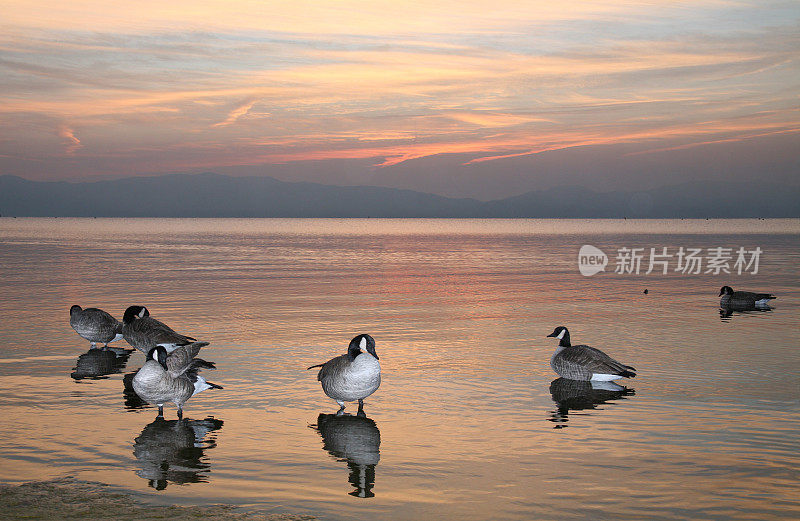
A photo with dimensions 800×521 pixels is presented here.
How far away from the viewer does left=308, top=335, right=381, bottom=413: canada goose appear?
46.6ft

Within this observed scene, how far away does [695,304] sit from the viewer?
35250 mm

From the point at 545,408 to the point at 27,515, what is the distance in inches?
378

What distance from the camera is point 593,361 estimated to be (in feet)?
57.1

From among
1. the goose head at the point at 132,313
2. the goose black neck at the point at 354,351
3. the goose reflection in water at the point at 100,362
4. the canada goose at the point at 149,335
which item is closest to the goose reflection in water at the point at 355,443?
the goose black neck at the point at 354,351

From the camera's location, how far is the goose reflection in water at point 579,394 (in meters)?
15.1

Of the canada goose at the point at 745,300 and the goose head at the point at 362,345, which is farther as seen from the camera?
the canada goose at the point at 745,300

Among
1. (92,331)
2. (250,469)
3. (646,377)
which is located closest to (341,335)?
(92,331)

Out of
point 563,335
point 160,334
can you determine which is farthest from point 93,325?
point 563,335

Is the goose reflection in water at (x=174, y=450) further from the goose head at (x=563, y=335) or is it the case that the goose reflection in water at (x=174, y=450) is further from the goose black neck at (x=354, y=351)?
the goose head at (x=563, y=335)

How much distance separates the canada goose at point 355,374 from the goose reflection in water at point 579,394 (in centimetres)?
350

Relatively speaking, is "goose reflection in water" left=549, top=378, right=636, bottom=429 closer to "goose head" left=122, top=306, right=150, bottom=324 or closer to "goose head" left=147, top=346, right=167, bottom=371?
"goose head" left=147, top=346, right=167, bottom=371

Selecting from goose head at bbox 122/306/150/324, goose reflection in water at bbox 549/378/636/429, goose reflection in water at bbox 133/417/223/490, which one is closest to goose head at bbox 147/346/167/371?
goose reflection in water at bbox 133/417/223/490

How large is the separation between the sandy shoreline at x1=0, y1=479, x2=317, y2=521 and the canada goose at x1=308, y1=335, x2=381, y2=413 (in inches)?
193

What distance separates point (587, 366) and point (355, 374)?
605 cm
